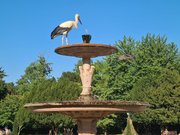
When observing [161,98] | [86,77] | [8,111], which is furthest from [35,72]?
[86,77]

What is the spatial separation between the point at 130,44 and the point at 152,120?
16677 millimetres

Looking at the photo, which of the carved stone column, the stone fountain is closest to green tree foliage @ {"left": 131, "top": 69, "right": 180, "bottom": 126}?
the carved stone column

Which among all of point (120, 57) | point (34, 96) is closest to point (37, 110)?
point (34, 96)

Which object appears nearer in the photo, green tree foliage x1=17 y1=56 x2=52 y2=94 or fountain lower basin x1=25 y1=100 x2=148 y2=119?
fountain lower basin x1=25 y1=100 x2=148 y2=119

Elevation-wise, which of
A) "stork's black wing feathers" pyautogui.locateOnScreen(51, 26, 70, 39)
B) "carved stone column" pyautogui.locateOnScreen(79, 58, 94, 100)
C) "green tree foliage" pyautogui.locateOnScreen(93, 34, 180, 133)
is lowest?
"carved stone column" pyautogui.locateOnScreen(79, 58, 94, 100)

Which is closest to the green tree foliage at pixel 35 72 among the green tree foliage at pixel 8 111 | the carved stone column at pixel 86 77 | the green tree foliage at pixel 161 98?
the green tree foliage at pixel 8 111

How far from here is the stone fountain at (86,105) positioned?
19016 millimetres

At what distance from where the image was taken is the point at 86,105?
18938 mm

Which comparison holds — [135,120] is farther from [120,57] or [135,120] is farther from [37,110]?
[37,110]

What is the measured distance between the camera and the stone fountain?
62.4 feet

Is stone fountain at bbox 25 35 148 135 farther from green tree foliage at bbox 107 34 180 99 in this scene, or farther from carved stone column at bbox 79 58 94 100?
green tree foliage at bbox 107 34 180 99

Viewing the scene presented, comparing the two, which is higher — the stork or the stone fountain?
the stork

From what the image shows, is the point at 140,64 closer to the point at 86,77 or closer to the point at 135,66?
the point at 135,66

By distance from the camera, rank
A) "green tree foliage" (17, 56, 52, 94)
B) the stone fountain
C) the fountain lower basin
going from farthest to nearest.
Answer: "green tree foliage" (17, 56, 52, 94) < the stone fountain < the fountain lower basin
